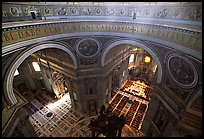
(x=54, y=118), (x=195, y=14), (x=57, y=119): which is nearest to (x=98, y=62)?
(x=195, y=14)

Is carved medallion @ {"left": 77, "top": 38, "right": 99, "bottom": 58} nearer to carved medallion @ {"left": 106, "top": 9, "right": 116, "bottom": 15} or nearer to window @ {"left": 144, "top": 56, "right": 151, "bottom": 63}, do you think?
carved medallion @ {"left": 106, "top": 9, "right": 116, "bottom": 15}

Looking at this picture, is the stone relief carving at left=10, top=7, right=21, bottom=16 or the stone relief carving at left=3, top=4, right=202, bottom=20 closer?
the stone relief carving at left=3, top=4, right=202, bottom=20

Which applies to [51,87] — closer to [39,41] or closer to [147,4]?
[39,41]

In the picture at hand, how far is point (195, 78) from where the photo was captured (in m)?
5.94

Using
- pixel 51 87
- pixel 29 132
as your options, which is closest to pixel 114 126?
pixel 29 132

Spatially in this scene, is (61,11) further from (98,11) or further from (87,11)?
(98,11)

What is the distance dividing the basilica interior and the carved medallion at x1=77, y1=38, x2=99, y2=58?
93mm

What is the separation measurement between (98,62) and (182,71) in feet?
23.0

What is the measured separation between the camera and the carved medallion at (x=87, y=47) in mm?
10211

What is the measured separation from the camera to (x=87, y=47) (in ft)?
34.6

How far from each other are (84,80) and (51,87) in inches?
290

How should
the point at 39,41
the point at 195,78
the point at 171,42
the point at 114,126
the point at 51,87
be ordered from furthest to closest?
the point at 51,87 → the point at 39,41 → the point at 171,42 → the point at 195,78 → the point at 114,126

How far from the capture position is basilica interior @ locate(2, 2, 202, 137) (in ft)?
19.2

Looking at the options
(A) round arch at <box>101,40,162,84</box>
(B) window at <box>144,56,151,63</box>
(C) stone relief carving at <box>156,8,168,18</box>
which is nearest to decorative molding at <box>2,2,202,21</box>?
(C) stone relief carving at <box>156,8,168,18</box>
